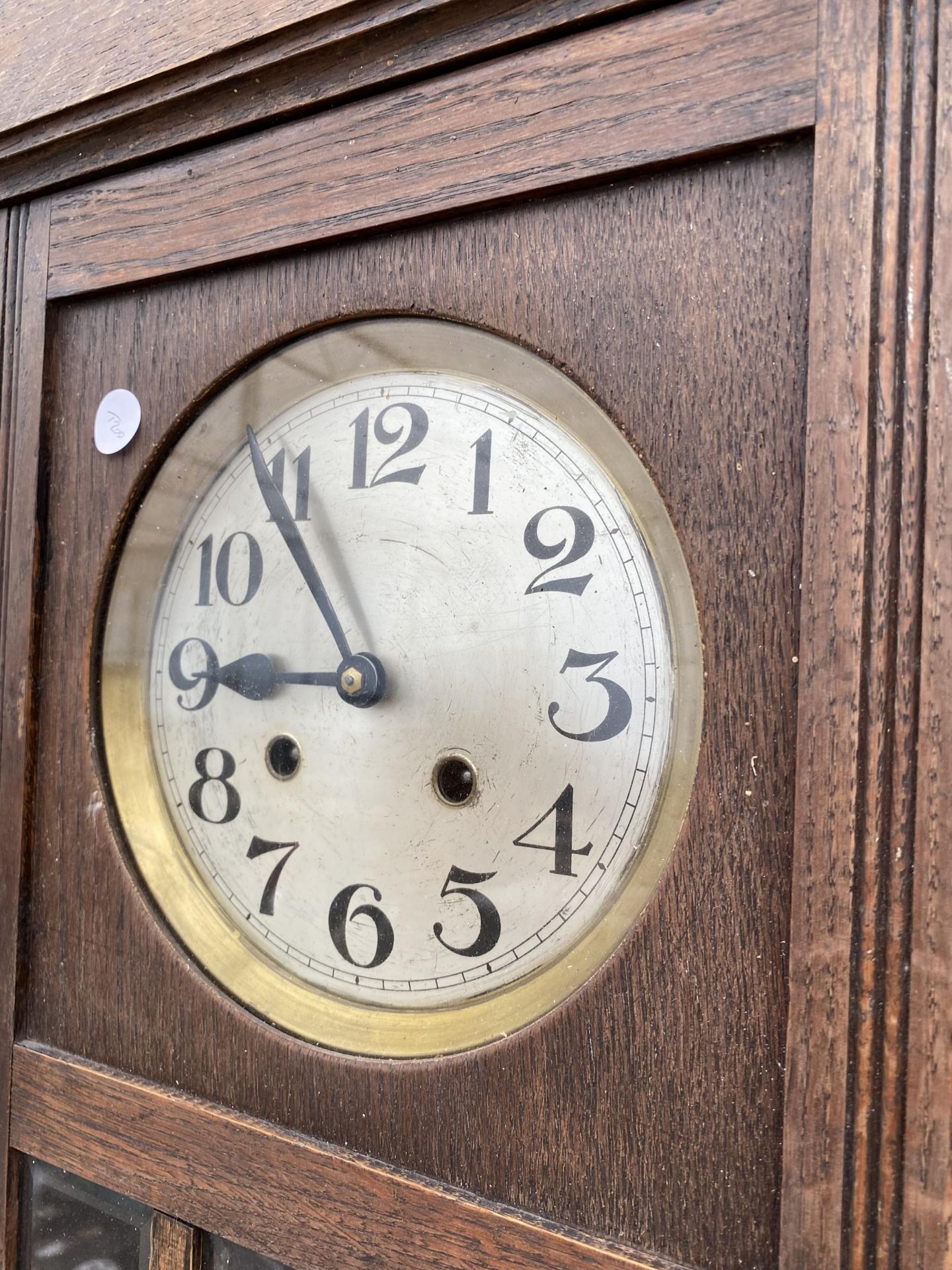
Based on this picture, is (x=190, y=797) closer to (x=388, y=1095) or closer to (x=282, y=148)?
(x=388, y=1095)

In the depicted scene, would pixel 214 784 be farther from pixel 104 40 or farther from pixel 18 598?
pixel 104 40

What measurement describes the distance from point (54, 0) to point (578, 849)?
0.78 metres

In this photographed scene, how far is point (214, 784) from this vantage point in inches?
31.2

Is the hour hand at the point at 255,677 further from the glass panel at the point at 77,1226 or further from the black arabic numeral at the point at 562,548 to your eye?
the glass panel at the point at 77,1226

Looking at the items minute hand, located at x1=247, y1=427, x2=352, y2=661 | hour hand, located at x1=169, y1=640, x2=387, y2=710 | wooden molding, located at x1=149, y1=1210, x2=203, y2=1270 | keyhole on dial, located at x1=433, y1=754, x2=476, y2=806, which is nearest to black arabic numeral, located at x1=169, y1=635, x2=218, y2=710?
hour hand, located at x1=169, y1=640, x2=387, y2=710

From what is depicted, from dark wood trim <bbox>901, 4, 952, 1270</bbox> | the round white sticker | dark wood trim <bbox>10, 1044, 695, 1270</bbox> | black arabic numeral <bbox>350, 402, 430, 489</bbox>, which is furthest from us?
the round white sticker

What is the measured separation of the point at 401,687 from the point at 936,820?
345mm

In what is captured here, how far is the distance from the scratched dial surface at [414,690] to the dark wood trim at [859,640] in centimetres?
11

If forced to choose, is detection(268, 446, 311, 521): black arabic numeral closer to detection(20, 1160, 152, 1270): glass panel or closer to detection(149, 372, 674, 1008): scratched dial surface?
detection(149, 372, 674, 1008): scratched dial surface

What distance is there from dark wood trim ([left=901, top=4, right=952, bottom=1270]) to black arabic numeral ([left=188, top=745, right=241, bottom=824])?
48cm

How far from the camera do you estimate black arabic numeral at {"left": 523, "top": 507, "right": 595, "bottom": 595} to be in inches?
24.7

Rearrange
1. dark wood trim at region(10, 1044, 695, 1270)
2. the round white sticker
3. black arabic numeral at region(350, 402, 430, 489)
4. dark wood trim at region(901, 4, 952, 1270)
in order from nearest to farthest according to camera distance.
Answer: dark wood trim at region(901, 4, 952, 1270)
dark wood trim at region(10, 1044, 695, 1270)
black arabic numeral at region(350, 402, 430, 489)
the round white sticker

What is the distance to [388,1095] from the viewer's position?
26.0 inches

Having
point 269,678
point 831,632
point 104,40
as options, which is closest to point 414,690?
point 269,678
